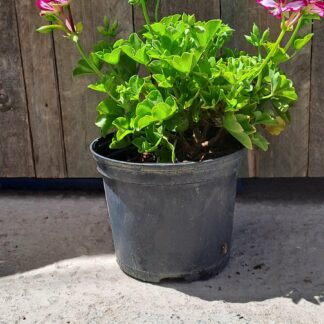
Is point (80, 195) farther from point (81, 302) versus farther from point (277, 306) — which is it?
point (277, 306)

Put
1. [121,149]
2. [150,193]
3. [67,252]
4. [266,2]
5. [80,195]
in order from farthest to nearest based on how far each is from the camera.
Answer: [80,195], [67,252], [121,149], [150,193], [266,2]

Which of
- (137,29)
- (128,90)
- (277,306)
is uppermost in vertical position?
(137,29)

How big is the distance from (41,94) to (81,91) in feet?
0.53

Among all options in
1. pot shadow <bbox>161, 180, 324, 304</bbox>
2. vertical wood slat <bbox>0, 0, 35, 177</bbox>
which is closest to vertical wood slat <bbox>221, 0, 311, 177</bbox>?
pot shadow <bbox>161, 180, 324, 304</bbox>

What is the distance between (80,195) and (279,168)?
86 centimetres

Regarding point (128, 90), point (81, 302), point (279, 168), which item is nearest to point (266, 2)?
point (128, 90)

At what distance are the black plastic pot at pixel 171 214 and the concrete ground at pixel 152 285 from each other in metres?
0.07

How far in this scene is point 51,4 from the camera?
1.77 meters

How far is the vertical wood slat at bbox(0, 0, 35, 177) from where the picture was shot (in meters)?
2.32

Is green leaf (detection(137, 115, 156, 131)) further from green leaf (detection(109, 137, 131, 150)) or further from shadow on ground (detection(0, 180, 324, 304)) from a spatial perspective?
shadow on ground (detection(0, 180, 324, 304))

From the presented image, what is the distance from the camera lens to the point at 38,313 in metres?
1.80

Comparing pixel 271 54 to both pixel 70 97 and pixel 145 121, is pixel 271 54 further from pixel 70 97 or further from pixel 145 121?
pixel 70 97

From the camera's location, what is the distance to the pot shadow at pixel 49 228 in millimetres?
2148

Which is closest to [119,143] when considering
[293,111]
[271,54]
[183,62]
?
[183,62]
